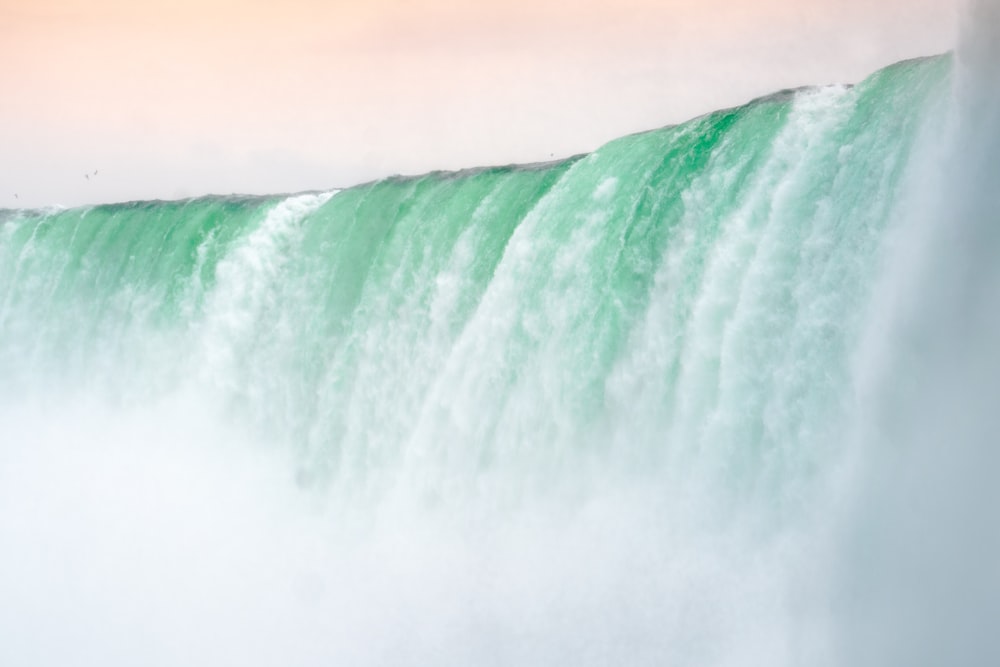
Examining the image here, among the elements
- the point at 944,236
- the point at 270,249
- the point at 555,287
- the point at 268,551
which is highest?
the point at 270,249

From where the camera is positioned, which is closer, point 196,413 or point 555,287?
point 555,287

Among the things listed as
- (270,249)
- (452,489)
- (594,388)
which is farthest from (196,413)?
(594,388)

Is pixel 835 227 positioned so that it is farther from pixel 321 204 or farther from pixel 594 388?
pixel 321 204

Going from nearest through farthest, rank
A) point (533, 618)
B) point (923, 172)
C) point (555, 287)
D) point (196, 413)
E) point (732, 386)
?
1. point (923, 172)
2. point (732, 386)
3. point (533, 618)
4. point (555, 287)
5. point (196, 413)

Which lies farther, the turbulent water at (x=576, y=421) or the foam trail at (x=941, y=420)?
the turbulent water at (x=576, y=421)

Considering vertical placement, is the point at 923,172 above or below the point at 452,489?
above

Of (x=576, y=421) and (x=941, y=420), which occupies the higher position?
(x=576, y=421)

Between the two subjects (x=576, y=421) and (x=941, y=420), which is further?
(x=576, y=421)

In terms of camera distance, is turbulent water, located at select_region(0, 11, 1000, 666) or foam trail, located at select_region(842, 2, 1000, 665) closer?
foam trail, located at select_region(842, 2, 1000, 665)
